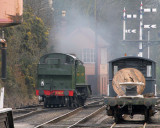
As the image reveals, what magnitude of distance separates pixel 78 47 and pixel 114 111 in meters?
31.1

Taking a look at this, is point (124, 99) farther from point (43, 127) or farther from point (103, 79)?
point (103, 79)

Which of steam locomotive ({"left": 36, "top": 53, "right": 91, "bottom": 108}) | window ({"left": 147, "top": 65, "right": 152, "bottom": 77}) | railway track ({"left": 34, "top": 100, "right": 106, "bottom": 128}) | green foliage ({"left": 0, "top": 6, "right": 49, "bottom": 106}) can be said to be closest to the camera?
railway track ({"left": 34, "top": 100, "right": 106, "bottom": 128})

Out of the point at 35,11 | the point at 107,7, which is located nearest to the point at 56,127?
the point at 35,11

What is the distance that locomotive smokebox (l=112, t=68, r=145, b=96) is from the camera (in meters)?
16.0

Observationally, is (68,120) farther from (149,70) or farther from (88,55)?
(88,55)

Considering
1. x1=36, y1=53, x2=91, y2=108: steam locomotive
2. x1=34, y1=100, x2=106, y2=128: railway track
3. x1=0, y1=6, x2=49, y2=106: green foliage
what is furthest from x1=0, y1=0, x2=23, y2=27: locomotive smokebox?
x1=0, y1=6, x2=49, y2=106: green foliage

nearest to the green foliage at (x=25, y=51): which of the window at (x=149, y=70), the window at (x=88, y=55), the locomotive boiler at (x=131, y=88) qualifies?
the locomotive boiler at (x=131, y=88)

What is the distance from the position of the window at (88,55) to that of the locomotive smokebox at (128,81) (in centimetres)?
2974

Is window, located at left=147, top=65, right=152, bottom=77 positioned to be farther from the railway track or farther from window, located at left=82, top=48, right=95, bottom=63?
window, located at left=82, top=48, right=95, bottom=63

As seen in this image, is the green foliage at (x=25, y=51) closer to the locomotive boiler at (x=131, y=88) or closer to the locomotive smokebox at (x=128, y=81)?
the locomotive boiler at (x=131, y=88)

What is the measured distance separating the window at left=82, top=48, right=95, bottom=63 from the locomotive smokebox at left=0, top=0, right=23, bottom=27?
3745 centimetres

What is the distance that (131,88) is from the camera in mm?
15977

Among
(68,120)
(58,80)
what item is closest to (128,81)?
(68,120)

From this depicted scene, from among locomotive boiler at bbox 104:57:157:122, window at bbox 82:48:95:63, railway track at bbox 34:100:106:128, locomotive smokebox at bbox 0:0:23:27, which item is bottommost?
railway track at bbox 34:100:106:128
